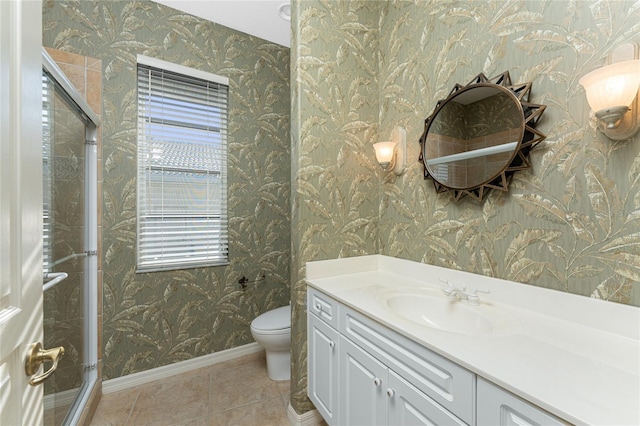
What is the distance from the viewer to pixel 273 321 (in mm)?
2053

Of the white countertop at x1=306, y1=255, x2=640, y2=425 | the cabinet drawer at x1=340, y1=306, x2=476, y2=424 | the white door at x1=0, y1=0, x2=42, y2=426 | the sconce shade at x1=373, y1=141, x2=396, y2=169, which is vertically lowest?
the cabinet drawer at x1=340, y1=306, x2=476, y2=424

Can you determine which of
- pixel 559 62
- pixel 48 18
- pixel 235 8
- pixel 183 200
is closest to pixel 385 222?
pixel 559 62

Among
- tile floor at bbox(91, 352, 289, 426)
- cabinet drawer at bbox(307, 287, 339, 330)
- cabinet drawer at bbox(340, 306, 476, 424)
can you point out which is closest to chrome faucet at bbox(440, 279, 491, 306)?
cabinet drawer at bbox(340, 306, 476, 424)

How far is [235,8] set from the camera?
2.10m

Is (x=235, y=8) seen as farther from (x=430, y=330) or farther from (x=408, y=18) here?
(x=430, y=330)

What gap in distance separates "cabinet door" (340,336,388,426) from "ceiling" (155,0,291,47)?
239cm

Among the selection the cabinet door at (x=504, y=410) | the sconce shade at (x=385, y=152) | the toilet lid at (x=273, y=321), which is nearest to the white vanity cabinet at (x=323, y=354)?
the toilet lid at (x=273, y=321)

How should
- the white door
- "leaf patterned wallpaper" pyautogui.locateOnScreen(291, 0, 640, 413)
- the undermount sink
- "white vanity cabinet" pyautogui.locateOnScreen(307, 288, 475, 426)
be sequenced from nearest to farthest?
the white door < "white vanity cabinet" pyautogui.locateOnScreen(307, 288, 475, 426) < "leaf patterned wallpaper" pyautogui.locateOnScreen(291, 0, 640, 413) < the undermount sink

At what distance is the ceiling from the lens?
6.73 feet

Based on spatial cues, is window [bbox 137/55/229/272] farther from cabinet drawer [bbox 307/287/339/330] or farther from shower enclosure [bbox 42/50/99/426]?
cabinet drawer [bbox 307/287/339/330]

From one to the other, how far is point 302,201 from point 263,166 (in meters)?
1.02

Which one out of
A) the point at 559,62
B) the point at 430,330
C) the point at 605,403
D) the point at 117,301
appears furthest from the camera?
the point at 117,301

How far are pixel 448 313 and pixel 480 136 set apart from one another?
85 cm

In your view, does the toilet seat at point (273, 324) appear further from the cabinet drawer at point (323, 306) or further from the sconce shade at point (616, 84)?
the sconce shade at point (616, 84)
